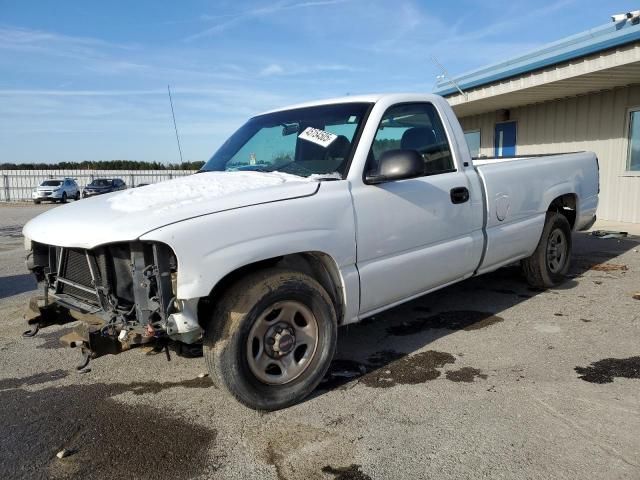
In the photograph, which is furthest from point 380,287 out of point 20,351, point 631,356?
point 20,351

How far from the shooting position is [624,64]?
8.84 meters

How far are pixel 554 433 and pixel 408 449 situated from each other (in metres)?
0.85

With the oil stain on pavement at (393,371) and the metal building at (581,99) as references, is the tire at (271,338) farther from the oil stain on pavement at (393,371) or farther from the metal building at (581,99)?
the metal building at (581,99)

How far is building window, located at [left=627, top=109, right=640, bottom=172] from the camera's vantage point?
35.4 feet

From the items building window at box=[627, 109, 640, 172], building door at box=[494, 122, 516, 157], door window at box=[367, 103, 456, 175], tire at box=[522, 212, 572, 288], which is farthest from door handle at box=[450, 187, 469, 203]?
building door at box=[494, 122, 516, 157]

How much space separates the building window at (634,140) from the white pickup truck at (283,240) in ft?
26.1

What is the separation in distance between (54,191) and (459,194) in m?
31.5

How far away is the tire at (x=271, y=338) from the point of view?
9.81 ft

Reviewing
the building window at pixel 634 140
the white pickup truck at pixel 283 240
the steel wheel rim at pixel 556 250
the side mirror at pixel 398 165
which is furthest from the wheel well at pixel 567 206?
the building window at pixel 634 140

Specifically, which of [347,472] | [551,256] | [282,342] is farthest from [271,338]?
[551,256]

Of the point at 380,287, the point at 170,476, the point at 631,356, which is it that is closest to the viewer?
the point at 170,476

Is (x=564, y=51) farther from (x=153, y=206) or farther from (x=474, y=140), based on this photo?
(x=153, y=206)

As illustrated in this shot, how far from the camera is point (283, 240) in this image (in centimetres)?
309

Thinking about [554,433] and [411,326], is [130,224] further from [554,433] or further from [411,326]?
[411,326]
